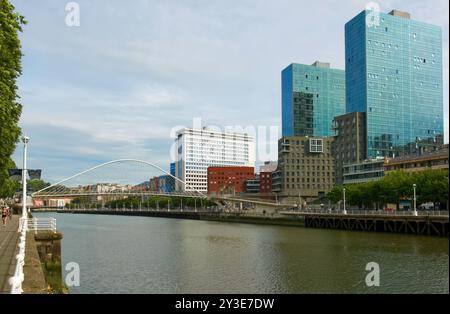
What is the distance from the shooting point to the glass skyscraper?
156 metres

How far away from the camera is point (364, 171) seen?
138000mm

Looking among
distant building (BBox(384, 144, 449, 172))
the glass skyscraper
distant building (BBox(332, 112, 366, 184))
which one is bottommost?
distant building (BBox(384, 144, 449, 172))

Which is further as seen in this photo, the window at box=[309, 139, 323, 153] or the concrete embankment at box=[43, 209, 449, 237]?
the window at box=[309, 139, 323, 153]

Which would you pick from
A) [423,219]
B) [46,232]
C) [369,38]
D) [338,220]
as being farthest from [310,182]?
[46,232]

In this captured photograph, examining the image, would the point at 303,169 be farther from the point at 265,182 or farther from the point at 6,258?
the point at 6,258

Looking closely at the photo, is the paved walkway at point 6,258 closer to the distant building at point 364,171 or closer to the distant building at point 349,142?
the distant building at point 364,171

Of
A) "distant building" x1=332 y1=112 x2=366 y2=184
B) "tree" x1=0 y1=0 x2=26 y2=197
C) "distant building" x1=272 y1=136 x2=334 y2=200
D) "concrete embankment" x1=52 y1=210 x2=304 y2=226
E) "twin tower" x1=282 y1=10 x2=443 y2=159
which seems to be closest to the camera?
"tree" x1=0 y1=0 x2=26 y2=197

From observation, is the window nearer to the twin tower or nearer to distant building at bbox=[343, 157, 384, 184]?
the twin tower

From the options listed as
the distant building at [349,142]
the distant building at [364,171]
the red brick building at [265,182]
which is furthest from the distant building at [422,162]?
the red brick building at [265,182]

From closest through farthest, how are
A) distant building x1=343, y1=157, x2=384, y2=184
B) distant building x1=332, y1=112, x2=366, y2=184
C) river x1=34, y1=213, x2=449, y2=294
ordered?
river x1=34, y1=213, x2=449, y2=294
distant building x1=343, y1=157, x2=384, y2=184
distant building x1=332, y1=112, x2=366, y2=184

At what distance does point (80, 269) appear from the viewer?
34.7 metres

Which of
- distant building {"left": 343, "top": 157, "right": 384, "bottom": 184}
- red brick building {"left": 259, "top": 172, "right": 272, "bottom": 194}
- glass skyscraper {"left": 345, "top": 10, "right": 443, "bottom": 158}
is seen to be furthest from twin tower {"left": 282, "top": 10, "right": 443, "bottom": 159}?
red brick building {"left": 259, "top": 172, "right": 272, "bottom": 194}

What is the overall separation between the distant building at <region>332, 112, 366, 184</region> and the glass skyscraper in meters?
2.75

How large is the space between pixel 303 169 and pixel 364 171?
3233 centimetres
